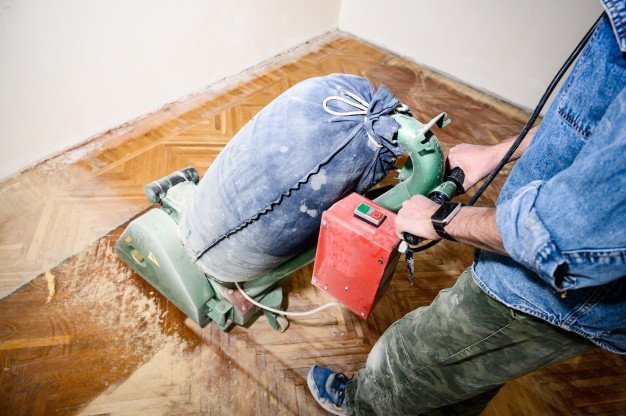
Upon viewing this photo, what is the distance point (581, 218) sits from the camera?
660mm

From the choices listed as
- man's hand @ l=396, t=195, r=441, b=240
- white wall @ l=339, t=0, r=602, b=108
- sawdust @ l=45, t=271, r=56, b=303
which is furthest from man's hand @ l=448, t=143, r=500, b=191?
white wall @ l=339, t=0, r=602, b=108

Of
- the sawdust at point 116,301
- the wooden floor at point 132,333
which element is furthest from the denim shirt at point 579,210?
the sawdust at point 116,301

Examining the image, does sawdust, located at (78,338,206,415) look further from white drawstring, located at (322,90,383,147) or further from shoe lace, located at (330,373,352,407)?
white drawstring, located at (322,90,383,147)

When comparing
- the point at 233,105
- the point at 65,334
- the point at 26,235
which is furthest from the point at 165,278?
the point at 233,105

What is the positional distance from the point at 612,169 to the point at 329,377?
4.87 feet

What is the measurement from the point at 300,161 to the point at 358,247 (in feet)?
0.99

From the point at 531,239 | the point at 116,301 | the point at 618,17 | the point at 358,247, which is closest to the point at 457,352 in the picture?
the point at 358,247

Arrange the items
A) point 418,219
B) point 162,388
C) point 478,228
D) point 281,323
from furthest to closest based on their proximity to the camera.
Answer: point 281,323 → point 162,388 → point 418,219 → point 478,228

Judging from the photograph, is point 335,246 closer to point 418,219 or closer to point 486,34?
point 418,219

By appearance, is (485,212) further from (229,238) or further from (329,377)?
(329,377)

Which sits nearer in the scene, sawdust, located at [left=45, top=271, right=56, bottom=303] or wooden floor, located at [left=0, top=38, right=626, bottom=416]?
wooden floor, located at [left=0, top=38, right=626, bottom=416]

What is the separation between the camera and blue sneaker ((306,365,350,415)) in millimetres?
1692

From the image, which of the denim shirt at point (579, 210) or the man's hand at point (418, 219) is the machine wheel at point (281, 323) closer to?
the man's hand at point (418, 219)

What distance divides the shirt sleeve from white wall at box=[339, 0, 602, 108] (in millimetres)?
3739
